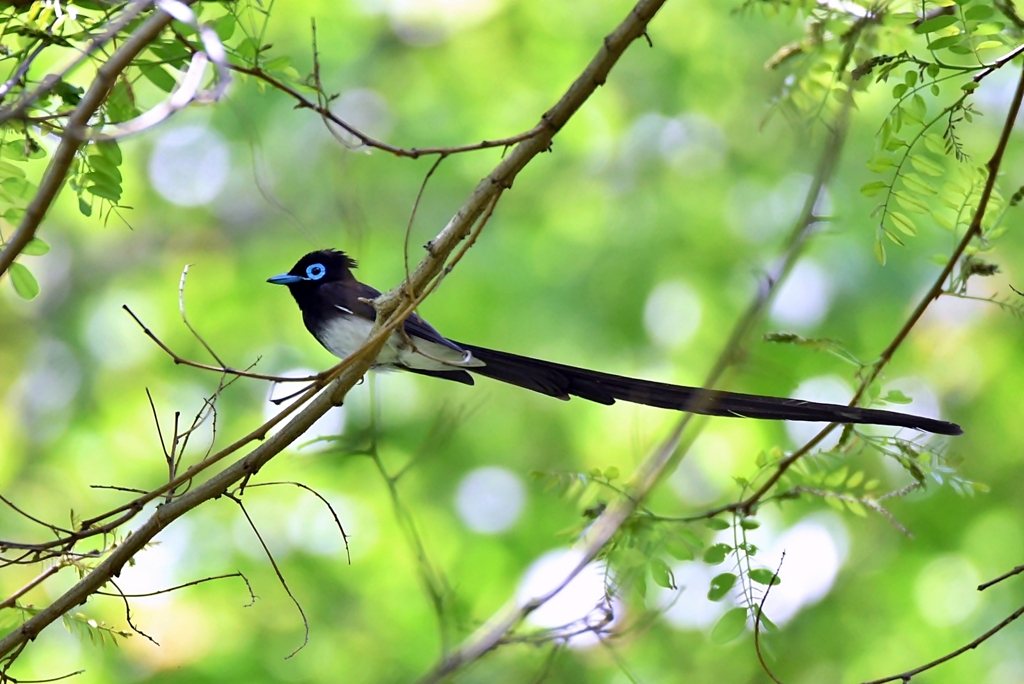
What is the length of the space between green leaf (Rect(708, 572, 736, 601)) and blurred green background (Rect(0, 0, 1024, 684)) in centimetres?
158

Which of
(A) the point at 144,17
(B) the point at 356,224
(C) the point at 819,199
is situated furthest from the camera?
(B) the point at 356,224

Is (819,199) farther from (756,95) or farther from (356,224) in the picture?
(756,95)

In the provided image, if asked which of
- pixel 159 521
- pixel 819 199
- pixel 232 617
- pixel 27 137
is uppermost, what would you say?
pixel 232 617

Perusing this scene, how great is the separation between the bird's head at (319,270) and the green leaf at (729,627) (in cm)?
157

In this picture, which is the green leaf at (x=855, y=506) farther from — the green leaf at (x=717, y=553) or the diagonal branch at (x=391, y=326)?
the diagonal branch at (x=391, y=326)

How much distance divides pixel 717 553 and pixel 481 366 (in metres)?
0.86

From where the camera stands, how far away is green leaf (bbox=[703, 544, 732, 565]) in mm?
2131

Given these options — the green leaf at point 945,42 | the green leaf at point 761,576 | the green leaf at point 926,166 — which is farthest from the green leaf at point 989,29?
the green leaf at point 761,576

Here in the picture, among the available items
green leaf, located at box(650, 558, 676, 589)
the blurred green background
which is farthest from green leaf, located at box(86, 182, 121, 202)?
the blurred green background

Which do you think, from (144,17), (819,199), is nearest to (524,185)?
(144,17)

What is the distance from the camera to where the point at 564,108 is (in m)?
1.77

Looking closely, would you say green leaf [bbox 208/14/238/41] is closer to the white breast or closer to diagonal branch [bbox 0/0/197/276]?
diagonal branch [bbox 0/0/197/276]

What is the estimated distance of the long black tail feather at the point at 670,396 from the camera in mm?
1924

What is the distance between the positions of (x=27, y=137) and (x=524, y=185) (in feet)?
12.9
